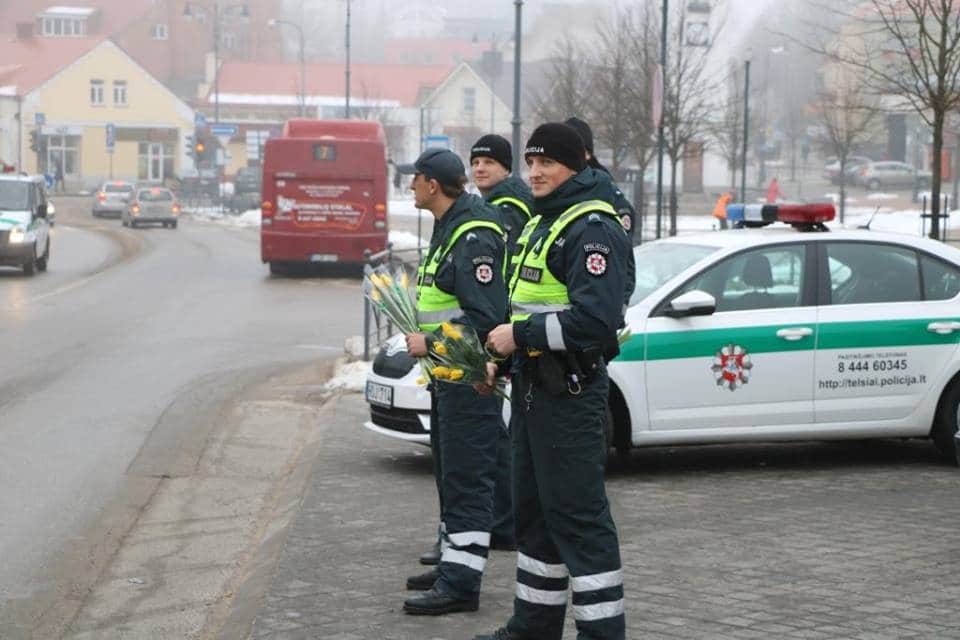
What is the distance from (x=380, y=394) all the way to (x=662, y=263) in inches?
74.2

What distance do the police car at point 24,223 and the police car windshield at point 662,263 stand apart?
21374 mm

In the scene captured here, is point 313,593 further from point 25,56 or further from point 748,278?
point 25,56

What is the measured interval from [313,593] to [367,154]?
80.7 feet

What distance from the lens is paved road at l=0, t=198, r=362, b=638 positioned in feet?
27.9

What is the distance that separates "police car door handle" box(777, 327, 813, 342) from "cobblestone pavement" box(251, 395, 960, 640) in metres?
0.82

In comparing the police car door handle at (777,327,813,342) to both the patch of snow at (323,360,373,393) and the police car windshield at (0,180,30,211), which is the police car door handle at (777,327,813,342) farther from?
the police car windshield at (0,180,30,211)

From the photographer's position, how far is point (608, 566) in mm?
5289

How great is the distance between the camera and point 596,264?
5.17m

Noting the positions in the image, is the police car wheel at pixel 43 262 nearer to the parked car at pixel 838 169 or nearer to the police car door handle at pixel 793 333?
the police car door handle at pixel 793 333

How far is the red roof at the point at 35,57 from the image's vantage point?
9919 centimetres

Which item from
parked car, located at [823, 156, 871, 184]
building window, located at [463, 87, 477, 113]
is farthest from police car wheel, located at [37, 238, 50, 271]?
building window, located at [463, 87, 477, 113]

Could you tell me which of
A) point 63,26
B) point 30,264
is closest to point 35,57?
point 63,26

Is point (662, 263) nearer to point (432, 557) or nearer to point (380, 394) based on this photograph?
point (380, 394)

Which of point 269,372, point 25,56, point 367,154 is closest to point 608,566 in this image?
point 269,372
